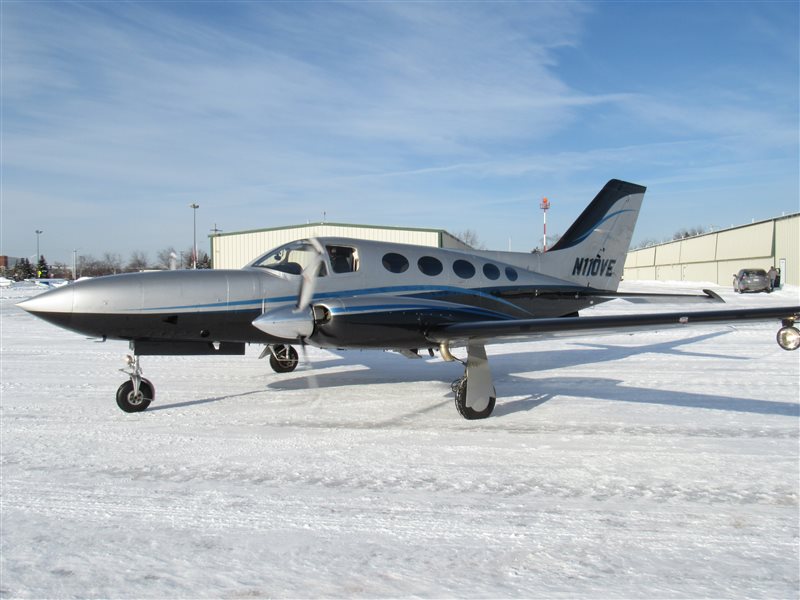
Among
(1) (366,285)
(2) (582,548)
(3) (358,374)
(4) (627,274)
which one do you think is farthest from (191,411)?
(4) (627,274)

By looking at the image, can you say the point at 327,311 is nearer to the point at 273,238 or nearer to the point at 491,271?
the point at 491,271

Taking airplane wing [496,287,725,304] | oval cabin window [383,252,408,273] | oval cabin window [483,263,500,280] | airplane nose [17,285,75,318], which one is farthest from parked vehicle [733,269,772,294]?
airplane nose [17,285,75,318]

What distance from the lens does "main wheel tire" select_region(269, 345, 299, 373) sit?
35.9 feet

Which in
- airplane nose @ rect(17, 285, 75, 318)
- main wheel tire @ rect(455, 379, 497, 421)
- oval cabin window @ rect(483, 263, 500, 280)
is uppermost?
oval cabin window @ rect(483, 263, 500, 280)

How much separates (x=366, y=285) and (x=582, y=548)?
204 inches

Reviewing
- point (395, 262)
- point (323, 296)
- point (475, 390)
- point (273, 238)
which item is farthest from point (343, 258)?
point (273, 238)

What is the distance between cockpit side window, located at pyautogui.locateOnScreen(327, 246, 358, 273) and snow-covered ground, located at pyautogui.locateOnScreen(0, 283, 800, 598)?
2028mm

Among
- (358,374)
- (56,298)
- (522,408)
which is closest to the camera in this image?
(56,298)

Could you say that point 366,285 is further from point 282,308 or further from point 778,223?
point 778,223

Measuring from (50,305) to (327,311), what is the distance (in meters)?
3.42

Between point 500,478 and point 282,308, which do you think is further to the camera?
point 282,308

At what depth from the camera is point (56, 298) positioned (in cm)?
698

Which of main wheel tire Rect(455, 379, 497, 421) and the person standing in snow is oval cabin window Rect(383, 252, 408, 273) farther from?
the person standing in snow

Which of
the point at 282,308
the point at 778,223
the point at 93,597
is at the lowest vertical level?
the point at 93,597
